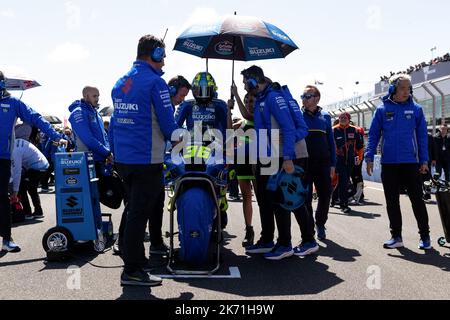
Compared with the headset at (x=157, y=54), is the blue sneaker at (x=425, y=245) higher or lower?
lower

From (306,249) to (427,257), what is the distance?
135 cm

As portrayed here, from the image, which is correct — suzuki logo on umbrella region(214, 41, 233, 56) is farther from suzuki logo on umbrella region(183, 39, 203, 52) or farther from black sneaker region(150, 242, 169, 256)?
black sneaker region(150, 242, 169, 256)

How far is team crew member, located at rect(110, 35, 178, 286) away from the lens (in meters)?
4.20

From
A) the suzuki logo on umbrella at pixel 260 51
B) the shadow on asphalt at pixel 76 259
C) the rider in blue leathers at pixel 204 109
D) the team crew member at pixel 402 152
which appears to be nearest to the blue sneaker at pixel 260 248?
the rider in blue leathers at pixel 204 109

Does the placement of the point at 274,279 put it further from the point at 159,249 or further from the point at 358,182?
the point at 358,182

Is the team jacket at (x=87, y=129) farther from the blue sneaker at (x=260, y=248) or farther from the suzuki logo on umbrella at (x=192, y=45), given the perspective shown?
the blue sneaker at (x=260, y=248)

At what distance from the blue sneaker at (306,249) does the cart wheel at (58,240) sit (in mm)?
2539

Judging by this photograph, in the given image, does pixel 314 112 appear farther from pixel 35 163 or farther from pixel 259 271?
pixel 35 163

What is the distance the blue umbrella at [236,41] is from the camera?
18.9 feet

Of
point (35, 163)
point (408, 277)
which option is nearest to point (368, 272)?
point (408, 277)

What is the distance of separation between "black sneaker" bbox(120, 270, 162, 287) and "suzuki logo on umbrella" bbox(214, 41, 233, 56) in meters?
3.72

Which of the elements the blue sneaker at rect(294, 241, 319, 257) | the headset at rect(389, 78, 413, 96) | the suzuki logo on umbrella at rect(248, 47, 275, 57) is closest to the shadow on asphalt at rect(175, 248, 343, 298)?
the blue sneaker at rect(294, 241, 319, 257)

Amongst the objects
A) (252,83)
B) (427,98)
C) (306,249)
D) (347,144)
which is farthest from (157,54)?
(427,98)
